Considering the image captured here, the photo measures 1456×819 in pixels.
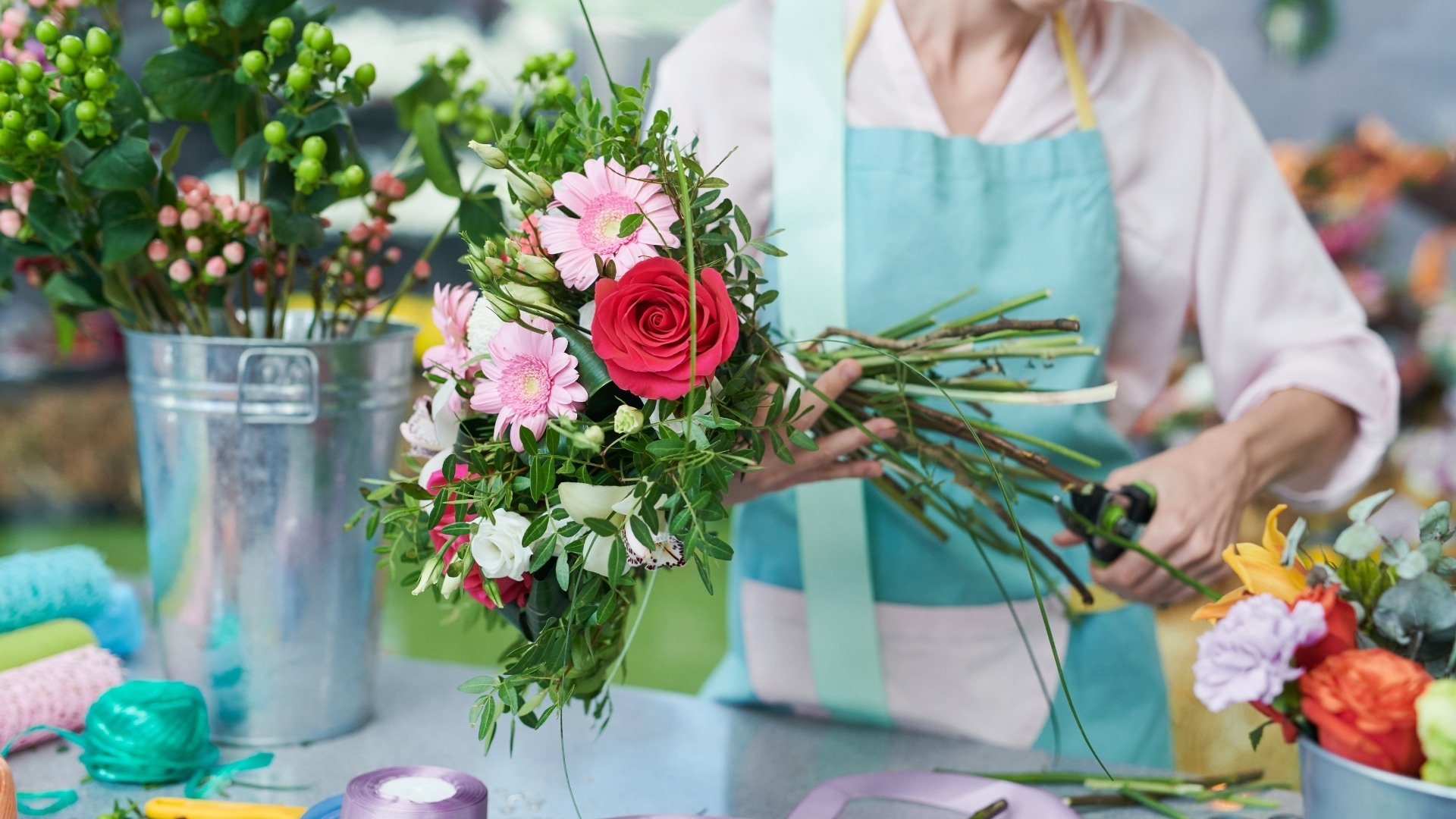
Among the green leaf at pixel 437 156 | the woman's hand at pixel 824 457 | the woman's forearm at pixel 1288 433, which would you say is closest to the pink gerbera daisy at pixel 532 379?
the woman's hand at pixel 824 457

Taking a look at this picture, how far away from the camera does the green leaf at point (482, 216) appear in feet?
3.08

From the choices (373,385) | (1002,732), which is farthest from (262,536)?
(1002,732)

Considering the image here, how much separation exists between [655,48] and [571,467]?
3.33 metres

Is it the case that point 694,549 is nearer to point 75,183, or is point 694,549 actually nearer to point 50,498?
point 75,183

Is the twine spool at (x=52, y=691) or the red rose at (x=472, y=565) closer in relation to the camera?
the red rose at (x=472, y=565)

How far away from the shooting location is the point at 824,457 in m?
0.88

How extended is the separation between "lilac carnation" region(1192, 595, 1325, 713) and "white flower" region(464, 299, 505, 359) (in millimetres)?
411

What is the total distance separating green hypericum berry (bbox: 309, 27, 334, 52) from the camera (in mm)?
818

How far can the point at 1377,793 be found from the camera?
560 millimetres

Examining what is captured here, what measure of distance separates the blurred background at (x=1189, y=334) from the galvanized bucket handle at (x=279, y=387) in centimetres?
20

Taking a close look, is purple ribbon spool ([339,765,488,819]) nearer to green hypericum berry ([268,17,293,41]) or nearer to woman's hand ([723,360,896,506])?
woman's hand ([723,360,896,506])

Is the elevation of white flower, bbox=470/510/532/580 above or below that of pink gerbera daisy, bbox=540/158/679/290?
below

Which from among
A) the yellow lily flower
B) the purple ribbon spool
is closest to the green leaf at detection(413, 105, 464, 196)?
the purple ribbon spool

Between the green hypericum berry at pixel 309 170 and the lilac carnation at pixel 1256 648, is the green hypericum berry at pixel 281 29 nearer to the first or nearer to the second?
the green hypericum berry at pixel 309 170
